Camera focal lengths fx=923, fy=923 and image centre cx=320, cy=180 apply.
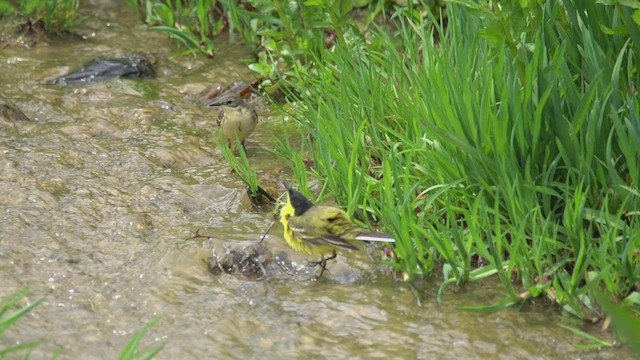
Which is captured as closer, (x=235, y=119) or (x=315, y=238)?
(x=315, y=238)

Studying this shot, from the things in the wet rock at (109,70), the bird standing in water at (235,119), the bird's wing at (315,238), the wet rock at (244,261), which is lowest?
the wet rock at (109,70)

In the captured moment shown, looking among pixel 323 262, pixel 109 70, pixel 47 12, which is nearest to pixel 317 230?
pixel 323 262

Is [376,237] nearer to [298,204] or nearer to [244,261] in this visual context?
[298,204]

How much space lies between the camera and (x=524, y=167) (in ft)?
15.6

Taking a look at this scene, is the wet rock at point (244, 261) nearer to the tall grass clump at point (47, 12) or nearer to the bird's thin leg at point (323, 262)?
the bird's thin leg at point (323, 262)

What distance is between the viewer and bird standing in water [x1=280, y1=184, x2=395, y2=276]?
15.0 feet

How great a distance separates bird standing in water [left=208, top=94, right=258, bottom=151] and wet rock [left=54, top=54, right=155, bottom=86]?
1522 millimetres

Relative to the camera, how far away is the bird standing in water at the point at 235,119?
6570mm

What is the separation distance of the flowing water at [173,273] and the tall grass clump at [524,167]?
0.20 metres

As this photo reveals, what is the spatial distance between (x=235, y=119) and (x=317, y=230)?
2263 millimetres

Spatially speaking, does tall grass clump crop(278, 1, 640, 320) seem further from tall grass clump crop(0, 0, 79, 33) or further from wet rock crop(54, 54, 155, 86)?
tall grass clump crop(0, 0, 79, 33)

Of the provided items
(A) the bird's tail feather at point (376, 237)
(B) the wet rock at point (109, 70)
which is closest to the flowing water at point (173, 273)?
(A) the bird's tail feather at point (376, 237)

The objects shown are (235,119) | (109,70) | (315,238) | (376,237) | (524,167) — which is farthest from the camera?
(109,70)

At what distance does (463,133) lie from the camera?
480 cm
